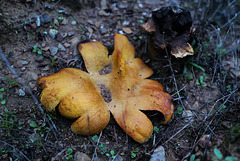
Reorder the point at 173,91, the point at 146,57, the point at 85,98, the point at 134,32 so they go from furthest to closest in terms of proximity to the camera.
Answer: the point at 134,32 < the point at 146,57 < the point at 173,91 < the point at 85,98

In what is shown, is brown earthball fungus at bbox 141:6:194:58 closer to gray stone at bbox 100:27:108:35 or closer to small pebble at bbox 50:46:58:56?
gray stone at bbox 100:27:108:35

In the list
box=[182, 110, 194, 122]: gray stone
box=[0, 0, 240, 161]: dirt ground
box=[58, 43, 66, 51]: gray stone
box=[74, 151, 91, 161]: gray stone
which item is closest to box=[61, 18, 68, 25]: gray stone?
box=[0, 0, 240, 161]: dirt ground

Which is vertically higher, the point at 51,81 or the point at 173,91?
the point at 51,81

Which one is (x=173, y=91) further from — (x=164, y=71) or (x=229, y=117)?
(x=229, y=117)

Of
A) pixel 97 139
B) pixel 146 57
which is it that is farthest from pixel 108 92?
pixel 146 57

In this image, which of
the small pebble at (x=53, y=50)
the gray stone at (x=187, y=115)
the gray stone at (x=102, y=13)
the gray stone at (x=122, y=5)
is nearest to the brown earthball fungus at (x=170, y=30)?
the gray stone at (x=187, y=115)
